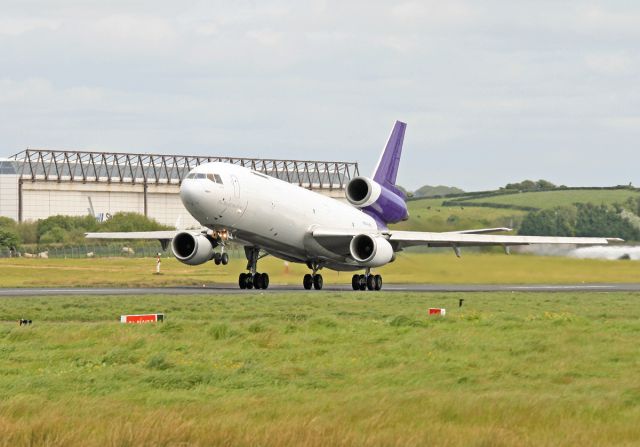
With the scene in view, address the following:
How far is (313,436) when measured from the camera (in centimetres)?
1350

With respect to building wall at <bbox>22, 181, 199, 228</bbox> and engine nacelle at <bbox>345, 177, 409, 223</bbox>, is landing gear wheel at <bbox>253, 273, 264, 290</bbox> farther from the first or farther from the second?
building wall at <bbox>22, 181, 199, 228</bbox>

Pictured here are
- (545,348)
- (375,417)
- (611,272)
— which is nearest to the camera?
(375,417)

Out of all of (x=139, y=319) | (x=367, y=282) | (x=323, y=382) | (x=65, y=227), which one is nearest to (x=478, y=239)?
(x=367, y=282)

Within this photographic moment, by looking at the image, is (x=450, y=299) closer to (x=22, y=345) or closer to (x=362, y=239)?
(x=362, y=239)

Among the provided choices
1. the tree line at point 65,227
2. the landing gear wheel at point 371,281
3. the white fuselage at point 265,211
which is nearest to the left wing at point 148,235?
the white fuselage at point 265,211

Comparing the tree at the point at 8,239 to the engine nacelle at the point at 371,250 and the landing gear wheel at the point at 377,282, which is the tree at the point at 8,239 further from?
the engine nacelle at the point at 371,250

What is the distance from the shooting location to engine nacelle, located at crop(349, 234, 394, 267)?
5266 cm

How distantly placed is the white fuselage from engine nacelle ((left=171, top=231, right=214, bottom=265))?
1.87 meters

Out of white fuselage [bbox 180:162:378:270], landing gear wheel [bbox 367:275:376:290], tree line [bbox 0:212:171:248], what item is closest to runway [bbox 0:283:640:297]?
landing gear wheel [bbox 367:275:376:290]

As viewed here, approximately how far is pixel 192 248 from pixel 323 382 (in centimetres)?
3355

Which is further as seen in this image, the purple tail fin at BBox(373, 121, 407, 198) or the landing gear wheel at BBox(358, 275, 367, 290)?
the purple tail fin at BBox(373, 121, 407, 198)

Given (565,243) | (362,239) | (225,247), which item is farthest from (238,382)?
(565,243)

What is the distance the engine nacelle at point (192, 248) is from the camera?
51.4 m

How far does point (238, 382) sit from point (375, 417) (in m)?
4.47
